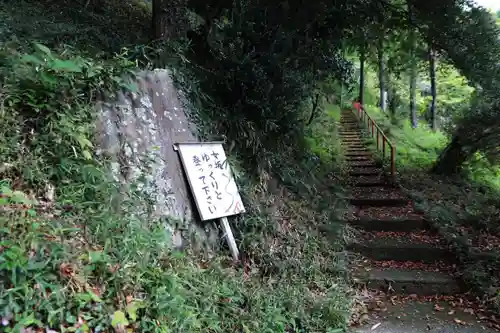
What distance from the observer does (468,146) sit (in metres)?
7.00

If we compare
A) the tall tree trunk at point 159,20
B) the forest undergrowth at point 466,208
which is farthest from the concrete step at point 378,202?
the tall tree trunk at point 159,20

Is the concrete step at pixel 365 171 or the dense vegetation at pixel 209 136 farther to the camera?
the concrete step at pixel 365 171

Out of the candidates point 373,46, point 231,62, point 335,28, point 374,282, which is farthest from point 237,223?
point 373,46

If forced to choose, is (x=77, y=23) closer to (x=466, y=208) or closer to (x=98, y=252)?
(x=98, y=252)

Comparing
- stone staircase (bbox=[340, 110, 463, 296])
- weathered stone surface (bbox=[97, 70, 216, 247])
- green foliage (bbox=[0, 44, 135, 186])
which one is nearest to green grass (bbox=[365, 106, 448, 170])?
stone staircase (bbox=[340, 110, 463, 296])

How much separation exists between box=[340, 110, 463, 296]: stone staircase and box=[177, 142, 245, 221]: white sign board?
186cm

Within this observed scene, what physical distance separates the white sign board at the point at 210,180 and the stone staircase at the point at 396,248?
1860 millimetres

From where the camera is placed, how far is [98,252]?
2359mm

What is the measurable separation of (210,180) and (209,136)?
0.78 m

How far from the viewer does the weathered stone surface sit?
3.35 meters

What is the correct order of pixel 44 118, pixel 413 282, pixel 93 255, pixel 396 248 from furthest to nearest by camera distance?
1. pixel 396 248
2. pixel 413 282
3. pixel 44 118
4. pixel 93 255

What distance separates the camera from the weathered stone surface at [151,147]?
335 centimetres

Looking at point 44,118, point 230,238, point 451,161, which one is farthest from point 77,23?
point 451,161

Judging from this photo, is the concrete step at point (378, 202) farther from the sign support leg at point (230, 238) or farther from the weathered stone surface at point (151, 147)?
the weathered stone surface at point (151, 147)
